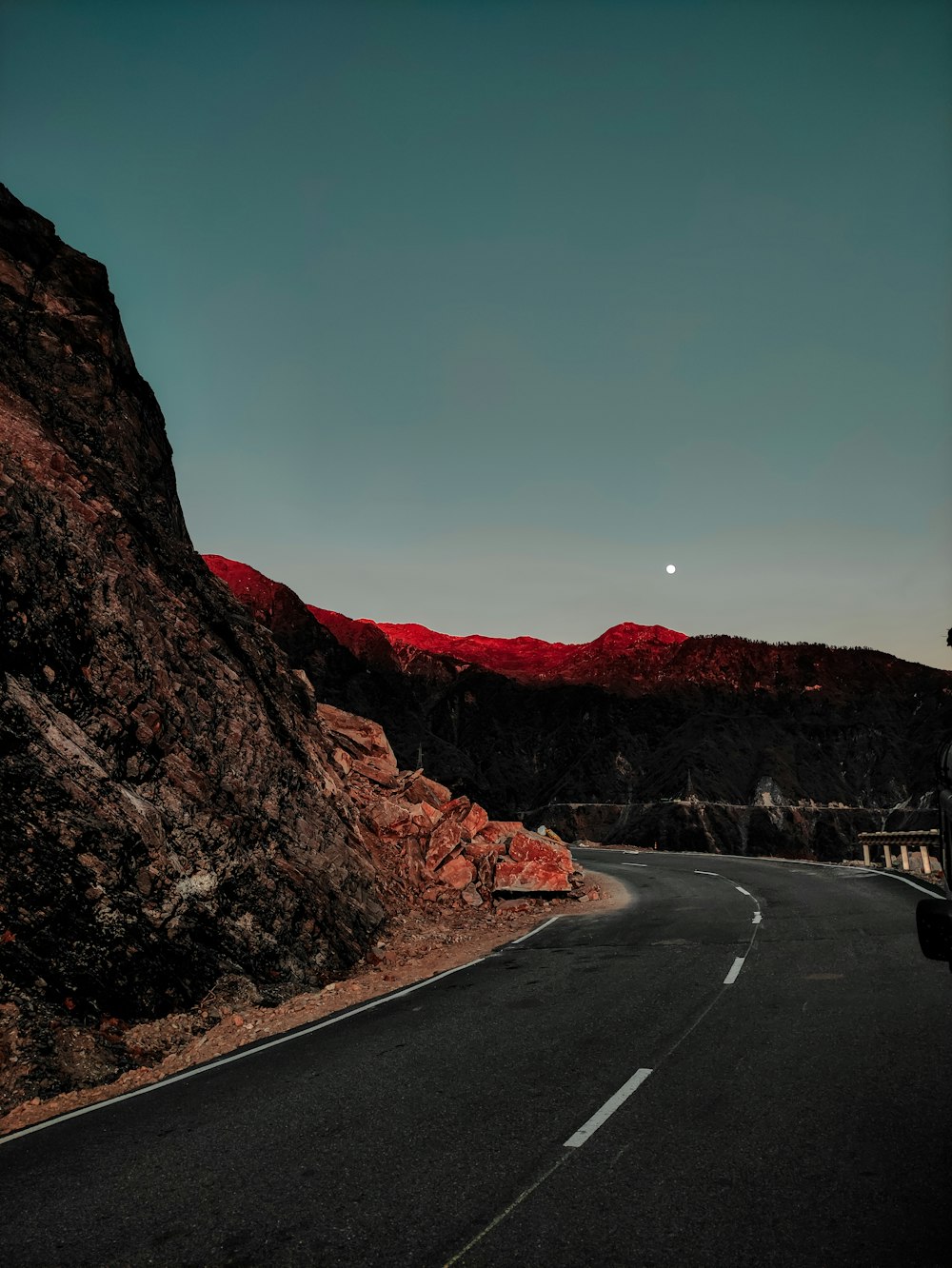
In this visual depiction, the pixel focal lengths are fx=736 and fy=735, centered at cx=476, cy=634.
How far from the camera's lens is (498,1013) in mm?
9508

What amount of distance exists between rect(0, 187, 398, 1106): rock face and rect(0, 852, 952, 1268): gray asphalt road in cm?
284

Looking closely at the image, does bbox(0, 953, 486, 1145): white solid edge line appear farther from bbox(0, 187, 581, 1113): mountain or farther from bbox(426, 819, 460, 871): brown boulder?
bbox(426, 819, 460, 871): brown boulder

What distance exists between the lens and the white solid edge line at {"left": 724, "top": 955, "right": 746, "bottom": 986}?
10195mm

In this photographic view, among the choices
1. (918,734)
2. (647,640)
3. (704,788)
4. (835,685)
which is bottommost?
(704,788)

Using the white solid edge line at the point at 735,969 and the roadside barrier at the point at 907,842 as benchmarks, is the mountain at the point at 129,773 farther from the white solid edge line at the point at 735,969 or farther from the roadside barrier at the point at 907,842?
the roadside barrier at the point at 907,842

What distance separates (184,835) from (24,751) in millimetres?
2998

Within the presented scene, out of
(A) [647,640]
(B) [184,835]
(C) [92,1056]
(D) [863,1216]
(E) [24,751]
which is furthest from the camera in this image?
(A) [647,640]

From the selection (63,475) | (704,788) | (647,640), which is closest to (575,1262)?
(63,475)

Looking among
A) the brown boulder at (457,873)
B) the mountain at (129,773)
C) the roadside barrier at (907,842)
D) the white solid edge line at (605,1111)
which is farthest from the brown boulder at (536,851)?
the white solid edge line at (605,1111)

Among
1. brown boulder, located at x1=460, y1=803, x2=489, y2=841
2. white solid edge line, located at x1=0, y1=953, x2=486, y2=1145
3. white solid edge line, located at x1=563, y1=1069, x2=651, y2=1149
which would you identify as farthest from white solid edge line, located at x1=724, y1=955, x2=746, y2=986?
brown boulder, located at x1=460, y1=803, x2=489, y2=841

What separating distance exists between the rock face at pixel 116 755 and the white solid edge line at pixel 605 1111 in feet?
21.0

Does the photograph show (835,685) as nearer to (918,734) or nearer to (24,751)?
(918,734)

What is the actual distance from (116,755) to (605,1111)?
996cm

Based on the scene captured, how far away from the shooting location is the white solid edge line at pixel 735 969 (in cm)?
1020
